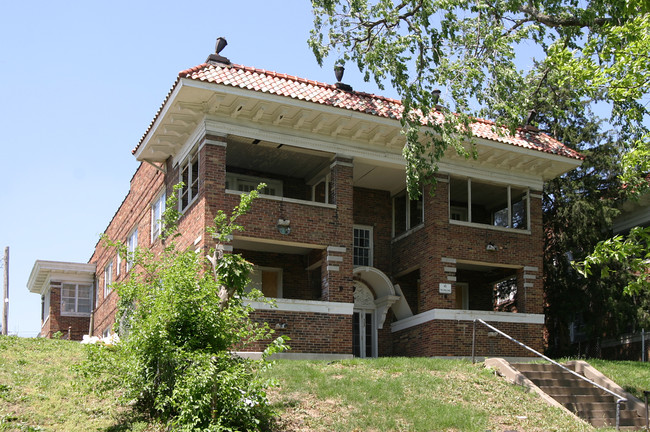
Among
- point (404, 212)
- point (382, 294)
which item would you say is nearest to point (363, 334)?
point (382, 294)

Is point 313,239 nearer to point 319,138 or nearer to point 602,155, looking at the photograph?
point 319,138

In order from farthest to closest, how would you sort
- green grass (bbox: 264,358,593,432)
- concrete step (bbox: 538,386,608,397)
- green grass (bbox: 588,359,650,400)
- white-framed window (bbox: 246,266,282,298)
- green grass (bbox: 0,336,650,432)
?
white-framed window (bbox: 246,266,282,298), green grass (bbox: 588,359,650,400), concrete step (bbox: 538,386,608,397), green grass (bbox: 264,358,593,432), green grass (bbox: 0,336,650,432)

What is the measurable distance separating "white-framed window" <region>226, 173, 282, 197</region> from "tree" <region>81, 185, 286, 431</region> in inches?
368

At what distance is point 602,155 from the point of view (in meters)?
25.6

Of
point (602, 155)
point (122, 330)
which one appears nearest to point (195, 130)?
point (122, 330)

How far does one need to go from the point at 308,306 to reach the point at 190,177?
15.3ft

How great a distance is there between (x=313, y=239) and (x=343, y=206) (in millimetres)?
1295

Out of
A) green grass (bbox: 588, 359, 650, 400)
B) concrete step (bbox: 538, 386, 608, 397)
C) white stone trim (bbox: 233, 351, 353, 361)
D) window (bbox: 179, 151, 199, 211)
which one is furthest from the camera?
window (bbox: 179, 151, 199, 211)

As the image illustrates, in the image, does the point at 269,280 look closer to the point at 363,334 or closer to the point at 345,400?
the point at 363,334

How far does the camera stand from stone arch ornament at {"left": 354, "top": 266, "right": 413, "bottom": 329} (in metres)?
22.7

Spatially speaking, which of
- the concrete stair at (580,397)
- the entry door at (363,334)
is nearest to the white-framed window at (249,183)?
the entry door at (363,334)

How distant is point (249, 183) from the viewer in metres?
23.1

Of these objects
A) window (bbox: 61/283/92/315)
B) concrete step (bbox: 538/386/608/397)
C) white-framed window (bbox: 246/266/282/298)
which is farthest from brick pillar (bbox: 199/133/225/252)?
window (bbox: 61/283/92/315)

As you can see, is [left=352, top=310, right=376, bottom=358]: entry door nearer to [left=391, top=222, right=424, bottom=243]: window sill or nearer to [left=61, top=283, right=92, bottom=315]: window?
[left=391, top=222, right=424, bottom=243]: window sill
